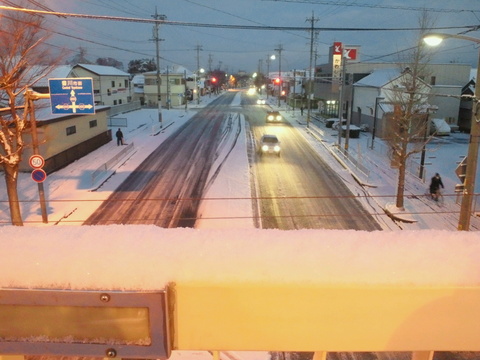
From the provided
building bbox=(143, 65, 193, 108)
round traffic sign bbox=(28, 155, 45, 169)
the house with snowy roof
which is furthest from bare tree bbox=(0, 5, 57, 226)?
building bbox=(143, 65, 193, 108)

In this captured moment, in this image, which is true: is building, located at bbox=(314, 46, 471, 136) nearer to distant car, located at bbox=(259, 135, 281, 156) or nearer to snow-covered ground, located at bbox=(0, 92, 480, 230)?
snow-covered ground, located at bbox=(0, 92, 480, 230)

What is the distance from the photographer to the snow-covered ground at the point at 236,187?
16312mm

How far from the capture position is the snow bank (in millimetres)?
2318

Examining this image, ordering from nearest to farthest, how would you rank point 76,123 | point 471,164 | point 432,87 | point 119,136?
point 471,164, point 76,123, point 119,136, point 432,87

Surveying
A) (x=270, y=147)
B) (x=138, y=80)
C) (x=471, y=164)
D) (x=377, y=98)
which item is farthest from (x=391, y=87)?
(x=138, y=80)

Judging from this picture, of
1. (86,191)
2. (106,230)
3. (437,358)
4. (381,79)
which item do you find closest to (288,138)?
(381,79)

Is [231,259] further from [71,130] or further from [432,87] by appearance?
[432,87]

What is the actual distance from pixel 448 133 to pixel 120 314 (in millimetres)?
40595

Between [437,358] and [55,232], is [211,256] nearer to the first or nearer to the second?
[55,232]

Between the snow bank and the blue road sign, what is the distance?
12875 millimetres

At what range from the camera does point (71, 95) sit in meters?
14.5

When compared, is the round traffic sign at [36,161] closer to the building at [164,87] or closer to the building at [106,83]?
the building at [106,83]

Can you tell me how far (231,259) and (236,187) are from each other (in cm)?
1793

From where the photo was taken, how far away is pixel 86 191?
19.9m
